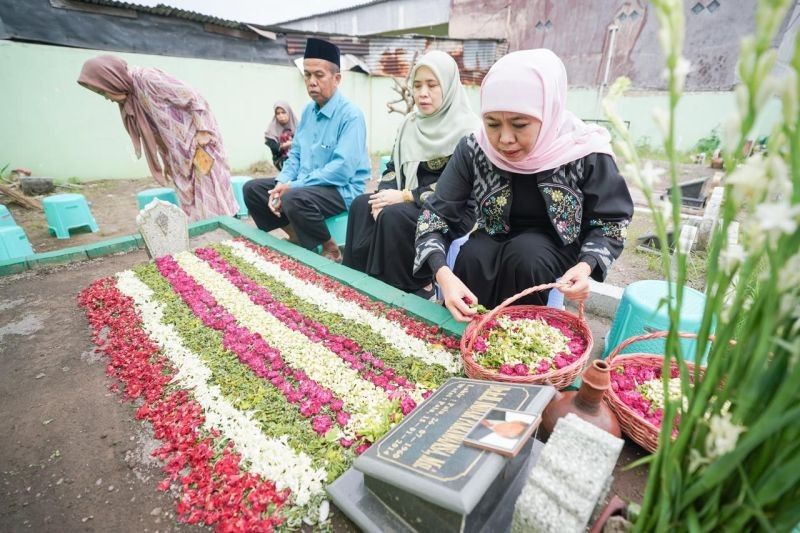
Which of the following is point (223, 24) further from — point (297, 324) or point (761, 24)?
point (761, 24)

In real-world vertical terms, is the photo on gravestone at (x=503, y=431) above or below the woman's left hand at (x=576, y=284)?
below

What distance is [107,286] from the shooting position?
292 centimetres

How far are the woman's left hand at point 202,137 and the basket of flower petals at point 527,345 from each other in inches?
136

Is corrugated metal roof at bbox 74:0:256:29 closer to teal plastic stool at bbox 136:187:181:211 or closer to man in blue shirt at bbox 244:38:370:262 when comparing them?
teal plastic stool at bbox 136:187:181:211

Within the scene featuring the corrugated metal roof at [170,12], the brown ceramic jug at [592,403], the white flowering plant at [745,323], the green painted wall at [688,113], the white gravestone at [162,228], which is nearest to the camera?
the white flowering plant at [745,323]

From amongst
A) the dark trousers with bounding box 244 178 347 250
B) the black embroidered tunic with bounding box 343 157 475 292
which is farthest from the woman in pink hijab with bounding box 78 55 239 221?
the black embroidered tunic with bounding box 343 157 475 292

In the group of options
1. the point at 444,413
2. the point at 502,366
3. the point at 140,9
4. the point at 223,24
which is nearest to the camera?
the point at 444,413

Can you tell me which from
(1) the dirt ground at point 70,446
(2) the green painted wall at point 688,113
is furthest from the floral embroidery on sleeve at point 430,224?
(2) the green painted wall at point 688,113

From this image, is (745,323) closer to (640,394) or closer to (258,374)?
(640,394)

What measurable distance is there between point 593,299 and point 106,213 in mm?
6624

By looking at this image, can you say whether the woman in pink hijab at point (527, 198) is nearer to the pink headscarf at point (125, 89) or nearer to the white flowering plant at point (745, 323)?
the white flowering plant at point (745, 323)

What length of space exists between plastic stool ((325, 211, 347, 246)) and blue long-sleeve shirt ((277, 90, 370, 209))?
0.63 ft

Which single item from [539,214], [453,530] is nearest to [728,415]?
[453,530]

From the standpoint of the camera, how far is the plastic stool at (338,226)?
12.8 feet
